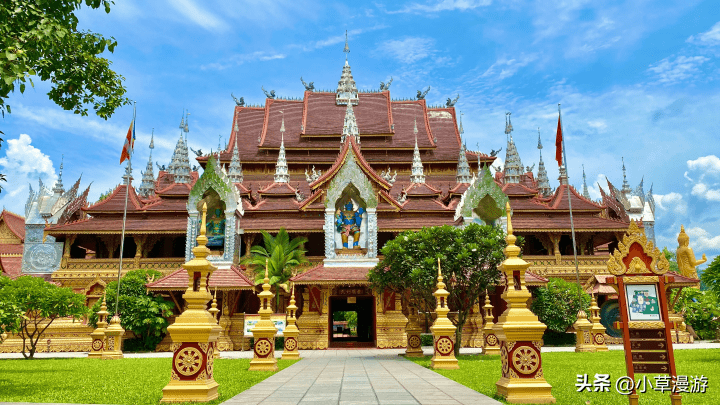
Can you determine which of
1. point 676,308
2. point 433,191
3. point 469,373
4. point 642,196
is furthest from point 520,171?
point 469,373

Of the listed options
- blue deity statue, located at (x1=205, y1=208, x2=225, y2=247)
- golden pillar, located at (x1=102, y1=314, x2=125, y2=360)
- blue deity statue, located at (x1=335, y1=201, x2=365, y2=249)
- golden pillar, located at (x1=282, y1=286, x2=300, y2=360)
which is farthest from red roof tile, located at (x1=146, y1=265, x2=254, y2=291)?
golden pillar, located at (x1=282, y1=286, x2=300, y2=360)

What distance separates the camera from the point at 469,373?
9.70 meters

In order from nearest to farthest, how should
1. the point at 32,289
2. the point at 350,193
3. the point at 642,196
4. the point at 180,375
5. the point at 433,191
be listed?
the point at 180,375 → the point at 32,289 → the point at 350,193 → the point at 433,191 → the point at 642,196

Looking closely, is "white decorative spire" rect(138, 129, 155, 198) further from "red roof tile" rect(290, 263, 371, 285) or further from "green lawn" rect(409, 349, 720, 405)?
"green lawn" rect(409, 349, 720, 405)

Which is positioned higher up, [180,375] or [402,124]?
[402,124]

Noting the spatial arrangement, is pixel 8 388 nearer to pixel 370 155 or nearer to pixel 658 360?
pixel 658 360

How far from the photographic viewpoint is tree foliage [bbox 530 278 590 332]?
19.1 metres

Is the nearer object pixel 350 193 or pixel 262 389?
pixel 262 389

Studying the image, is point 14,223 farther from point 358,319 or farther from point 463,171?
point 463,171

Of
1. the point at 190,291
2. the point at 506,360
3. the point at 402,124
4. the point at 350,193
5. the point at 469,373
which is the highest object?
the point at 402,124

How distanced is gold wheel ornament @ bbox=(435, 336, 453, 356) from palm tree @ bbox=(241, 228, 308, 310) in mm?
9585

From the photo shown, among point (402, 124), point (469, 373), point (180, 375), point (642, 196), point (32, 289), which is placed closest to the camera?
point (180, 375)

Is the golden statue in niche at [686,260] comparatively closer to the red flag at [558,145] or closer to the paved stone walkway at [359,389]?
the red flag at [558,145]

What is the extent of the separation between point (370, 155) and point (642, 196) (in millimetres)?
18195
